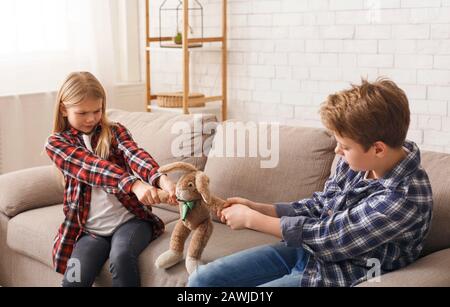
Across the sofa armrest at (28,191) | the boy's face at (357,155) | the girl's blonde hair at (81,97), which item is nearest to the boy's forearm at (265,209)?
the boy's face at (357,155)

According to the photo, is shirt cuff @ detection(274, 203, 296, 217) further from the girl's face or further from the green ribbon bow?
the girl's face

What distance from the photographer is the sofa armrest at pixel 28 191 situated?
8.96 feet

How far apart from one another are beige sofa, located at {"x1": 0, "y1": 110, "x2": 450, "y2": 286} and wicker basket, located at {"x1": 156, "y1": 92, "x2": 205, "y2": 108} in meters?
1.01

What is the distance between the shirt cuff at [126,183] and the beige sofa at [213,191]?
9.6 inches

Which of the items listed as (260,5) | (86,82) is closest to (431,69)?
(260,5)

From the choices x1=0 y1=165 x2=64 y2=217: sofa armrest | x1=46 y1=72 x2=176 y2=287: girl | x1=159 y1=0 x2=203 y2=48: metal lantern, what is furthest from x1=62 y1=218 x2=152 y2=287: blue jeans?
x1=159 y1=0 x2=203 y2=48: metal lantern

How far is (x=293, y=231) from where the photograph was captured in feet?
5.70

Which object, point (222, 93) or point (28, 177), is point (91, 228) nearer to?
point (28, 177)

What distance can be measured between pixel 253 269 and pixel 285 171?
0.62 metres

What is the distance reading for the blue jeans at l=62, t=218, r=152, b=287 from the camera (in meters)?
2.13

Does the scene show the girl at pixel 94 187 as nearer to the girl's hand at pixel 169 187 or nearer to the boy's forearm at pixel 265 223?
the girl's hand at pixel 169 187

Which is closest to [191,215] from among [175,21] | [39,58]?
[39,58]

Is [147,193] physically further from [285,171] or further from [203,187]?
[285,171]

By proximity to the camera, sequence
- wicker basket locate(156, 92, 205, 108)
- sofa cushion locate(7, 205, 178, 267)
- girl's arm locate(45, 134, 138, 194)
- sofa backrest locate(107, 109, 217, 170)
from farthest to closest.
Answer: wicker basket locate(156, 92, 205, 108) → sofa backrest locate(107, 109, 217, 170) → sofa cushion locate(7, 205, 178, 267) → girl's arm locate(45, 134, 138, 194)
